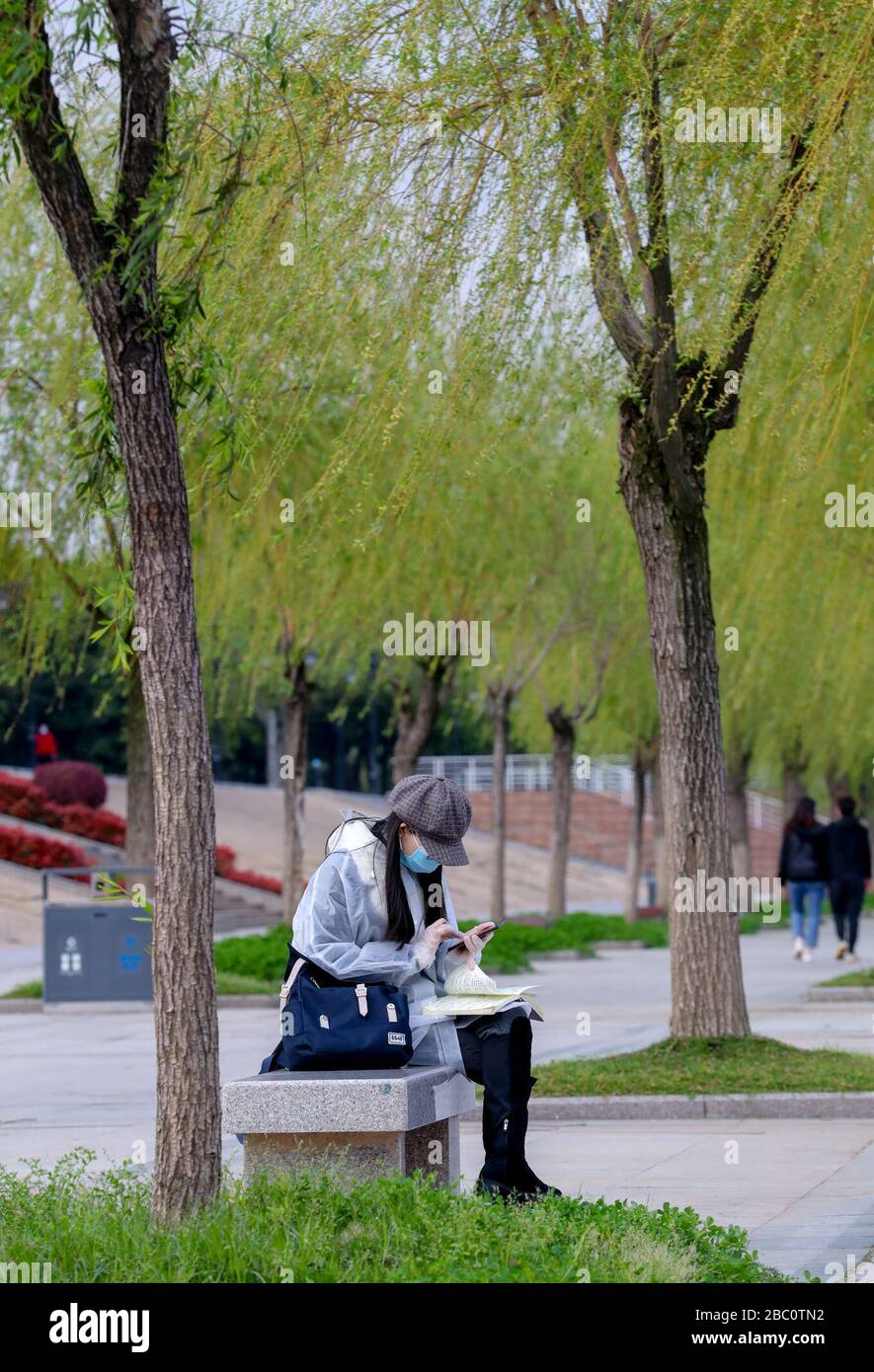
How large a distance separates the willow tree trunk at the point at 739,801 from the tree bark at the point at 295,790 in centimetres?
1208

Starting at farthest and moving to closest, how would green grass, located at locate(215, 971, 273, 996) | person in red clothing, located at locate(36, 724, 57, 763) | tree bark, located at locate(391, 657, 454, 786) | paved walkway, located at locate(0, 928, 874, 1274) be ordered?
person in red clothing, located at locate(36, 724, 57, 763) < tree bark, located at locate(391, 657, 454, 786) < green grass, located at locate(215, 971, 273, 996) < paved walkway, located at locate(0, 928, 874, 1274)

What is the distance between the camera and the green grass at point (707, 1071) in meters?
10.4

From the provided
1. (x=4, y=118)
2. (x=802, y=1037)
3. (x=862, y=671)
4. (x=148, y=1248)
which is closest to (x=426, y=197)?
(x=4, y=118)

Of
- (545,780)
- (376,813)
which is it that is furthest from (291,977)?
(545,780)

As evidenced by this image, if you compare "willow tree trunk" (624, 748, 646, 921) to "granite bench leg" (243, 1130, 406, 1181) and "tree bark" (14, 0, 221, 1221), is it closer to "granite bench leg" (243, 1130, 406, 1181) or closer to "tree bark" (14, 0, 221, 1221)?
"granite bench leg" (243, 1130, 406, 1181)

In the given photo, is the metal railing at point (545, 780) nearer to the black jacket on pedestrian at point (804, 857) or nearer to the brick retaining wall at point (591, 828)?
the brick retaining wall at point (591, 828)

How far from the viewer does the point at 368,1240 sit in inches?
206

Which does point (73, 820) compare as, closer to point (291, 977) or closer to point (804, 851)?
point (804, 851)

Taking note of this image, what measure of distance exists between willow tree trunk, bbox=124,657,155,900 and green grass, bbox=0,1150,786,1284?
501 inches

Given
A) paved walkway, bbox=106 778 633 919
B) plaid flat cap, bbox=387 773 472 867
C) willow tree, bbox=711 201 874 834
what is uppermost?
willow tree, bbox=711 201 874 834

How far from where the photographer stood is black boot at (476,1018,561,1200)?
20.6 feet

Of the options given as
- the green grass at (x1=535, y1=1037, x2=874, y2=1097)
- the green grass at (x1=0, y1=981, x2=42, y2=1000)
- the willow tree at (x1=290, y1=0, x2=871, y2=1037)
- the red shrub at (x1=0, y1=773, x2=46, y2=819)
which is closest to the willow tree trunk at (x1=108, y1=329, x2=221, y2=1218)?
the willow tree at (x1=290, y1=0, x2=871, y2=1037)
